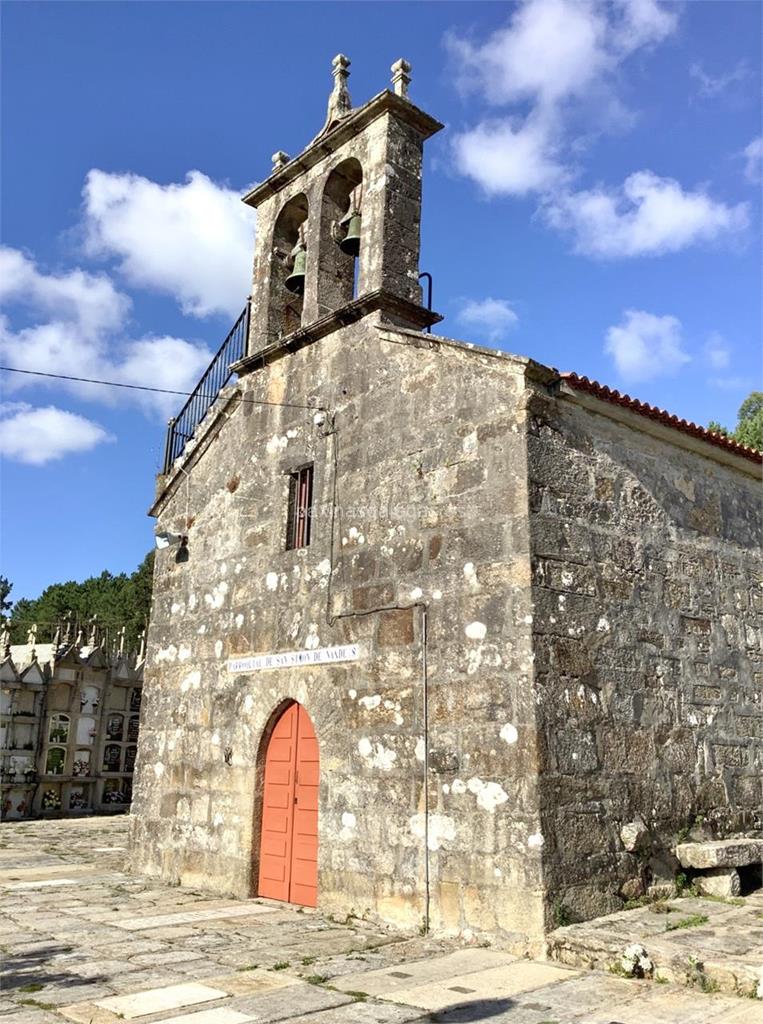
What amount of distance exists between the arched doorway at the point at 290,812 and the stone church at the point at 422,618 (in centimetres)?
3

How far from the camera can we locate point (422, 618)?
7.24 m

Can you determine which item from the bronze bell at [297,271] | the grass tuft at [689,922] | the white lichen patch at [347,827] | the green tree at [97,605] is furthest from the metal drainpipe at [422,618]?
the green tree at [97,605]

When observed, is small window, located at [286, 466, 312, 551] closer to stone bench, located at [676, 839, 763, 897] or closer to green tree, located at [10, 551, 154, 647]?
stone bench, located at [676, 839, 763, 897]

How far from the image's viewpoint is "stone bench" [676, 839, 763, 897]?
668cm

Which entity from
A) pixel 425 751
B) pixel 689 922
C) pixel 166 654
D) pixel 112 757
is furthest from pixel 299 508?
pixel 112 757

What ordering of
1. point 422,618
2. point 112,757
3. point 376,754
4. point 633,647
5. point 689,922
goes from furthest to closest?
point 112,757, point 376,754, point 422,618, point 633,647, point 689,922

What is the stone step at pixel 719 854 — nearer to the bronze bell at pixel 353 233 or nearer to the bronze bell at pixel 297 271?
the bronze bell at pixel 353 233

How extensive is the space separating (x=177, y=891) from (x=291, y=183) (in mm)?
8098

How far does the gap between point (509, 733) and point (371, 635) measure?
5.71 ft

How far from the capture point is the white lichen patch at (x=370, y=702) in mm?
7457

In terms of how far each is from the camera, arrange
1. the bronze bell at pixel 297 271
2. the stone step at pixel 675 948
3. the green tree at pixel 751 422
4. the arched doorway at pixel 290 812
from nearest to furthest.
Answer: the stone step at pixel 675 948 → the arched doorway at pixel 290 812 → the bronze bell at pixel 297 271 → the green tree at pixel 751 422

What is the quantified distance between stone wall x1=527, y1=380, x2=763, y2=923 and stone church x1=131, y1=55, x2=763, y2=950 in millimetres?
25

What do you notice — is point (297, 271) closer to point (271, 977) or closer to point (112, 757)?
point (271, 977)

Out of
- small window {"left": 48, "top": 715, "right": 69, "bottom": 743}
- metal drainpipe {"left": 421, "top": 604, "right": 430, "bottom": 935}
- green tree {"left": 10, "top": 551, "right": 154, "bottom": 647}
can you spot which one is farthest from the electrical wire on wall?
green tree {"left": 10, "top": 551, "right": 154, "bottom": 647}
